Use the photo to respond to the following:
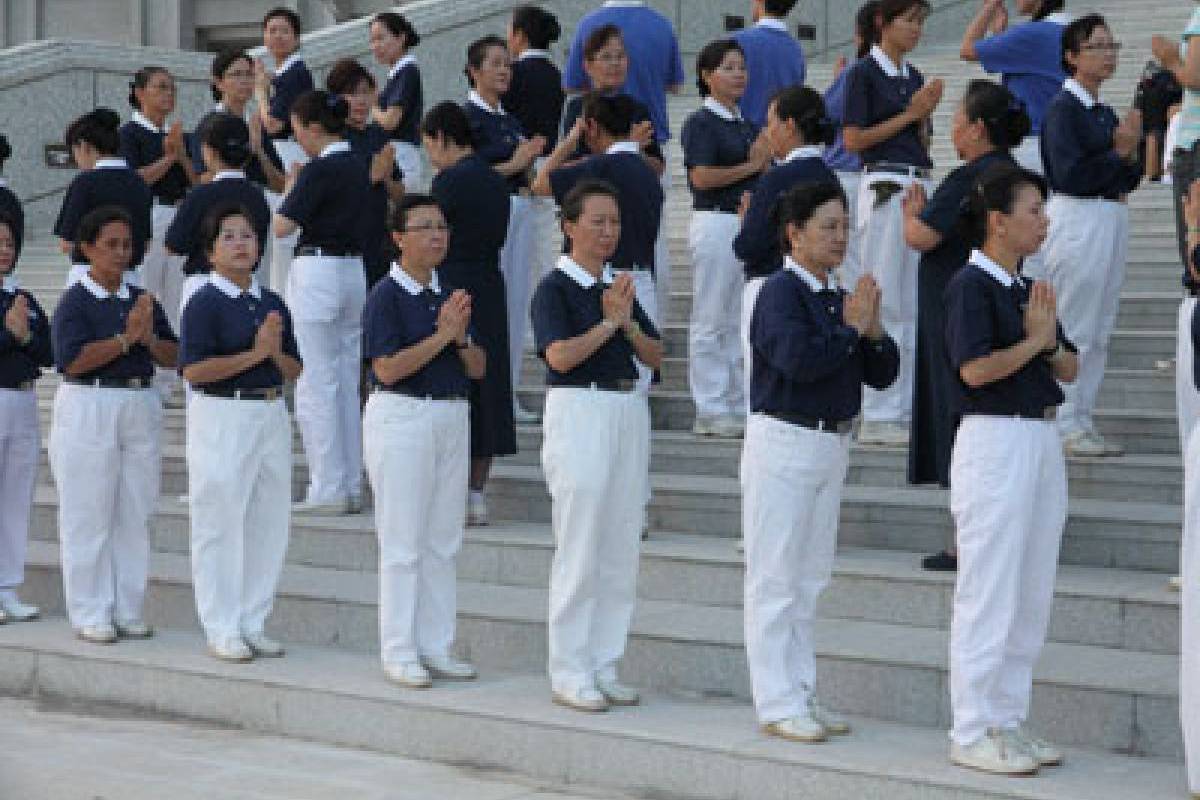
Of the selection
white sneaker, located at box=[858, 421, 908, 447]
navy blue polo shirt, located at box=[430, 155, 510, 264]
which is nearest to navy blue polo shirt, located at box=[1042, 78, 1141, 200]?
white sneaker, located at box=[858, 421, 908, 447]

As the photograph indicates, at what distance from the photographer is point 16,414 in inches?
423

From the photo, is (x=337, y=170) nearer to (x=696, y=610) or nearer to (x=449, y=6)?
(x=696, y=610)

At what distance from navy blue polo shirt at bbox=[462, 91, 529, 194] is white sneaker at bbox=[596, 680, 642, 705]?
12.3 ft

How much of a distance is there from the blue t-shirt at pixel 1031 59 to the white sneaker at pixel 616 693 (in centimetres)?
390

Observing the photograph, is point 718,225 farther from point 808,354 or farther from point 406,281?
point 808,354

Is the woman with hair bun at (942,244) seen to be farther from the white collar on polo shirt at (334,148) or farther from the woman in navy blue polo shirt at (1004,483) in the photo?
the white collar on polo shirt at (334,148)

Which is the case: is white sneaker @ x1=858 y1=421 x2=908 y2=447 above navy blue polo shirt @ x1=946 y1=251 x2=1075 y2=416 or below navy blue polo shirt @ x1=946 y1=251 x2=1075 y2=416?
below

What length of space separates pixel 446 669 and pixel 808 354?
2325 mm

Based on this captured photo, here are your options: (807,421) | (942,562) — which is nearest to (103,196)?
(942,562)

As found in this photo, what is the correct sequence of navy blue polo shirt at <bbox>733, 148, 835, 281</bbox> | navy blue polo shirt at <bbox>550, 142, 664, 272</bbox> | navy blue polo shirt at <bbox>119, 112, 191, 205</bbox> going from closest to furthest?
navy blue polo shirt at <bbox>733, 148, 835, 281</bbox>, navy blue polo shirt at <bbox>550, 142, 664, 272</bbox>, navy blue polo shirt at <bbox>119, 112, 191, 205</bbox>

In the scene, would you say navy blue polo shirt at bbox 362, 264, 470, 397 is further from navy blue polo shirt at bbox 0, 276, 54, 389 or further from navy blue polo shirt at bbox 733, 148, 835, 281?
navy blue polo shirt at bbox 0, 276, 54, 389

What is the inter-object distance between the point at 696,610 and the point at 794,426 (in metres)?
1.73

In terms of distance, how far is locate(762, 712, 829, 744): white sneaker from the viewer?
7.93 meters

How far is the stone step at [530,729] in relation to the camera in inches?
295
